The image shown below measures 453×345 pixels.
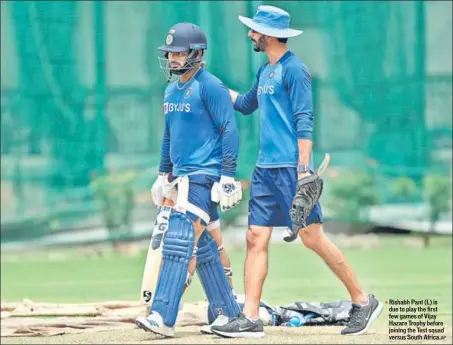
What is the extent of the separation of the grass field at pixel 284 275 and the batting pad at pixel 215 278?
1549 millimetres

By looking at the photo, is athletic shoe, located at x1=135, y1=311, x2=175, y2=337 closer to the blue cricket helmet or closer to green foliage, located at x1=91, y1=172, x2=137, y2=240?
the blue cricket helmet

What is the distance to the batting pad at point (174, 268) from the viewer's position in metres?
8.25

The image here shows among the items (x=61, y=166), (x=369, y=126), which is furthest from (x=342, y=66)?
(x=61, y=166)

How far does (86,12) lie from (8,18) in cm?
76

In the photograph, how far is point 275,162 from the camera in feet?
27.8

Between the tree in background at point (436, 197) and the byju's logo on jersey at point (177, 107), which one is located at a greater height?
the byju's logo on jersey at point (177, 107)

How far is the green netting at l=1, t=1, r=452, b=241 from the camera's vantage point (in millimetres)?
13812

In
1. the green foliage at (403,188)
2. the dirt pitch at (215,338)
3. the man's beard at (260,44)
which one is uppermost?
the man's beard at (260,44)

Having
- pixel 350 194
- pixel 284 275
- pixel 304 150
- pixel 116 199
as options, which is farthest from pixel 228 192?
pixel 350 194

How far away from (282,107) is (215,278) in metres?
1.11

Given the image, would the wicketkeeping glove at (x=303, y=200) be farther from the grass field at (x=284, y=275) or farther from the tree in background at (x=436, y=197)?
the tree in background at (x=436, y=197)

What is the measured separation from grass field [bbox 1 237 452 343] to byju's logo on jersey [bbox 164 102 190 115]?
7.64ft

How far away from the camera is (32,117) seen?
13781 mm

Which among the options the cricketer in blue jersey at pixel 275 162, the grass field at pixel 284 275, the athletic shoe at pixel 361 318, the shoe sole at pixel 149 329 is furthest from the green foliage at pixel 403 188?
the shoe sole at pixel 149 329
